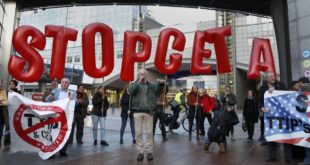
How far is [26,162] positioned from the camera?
7.07m

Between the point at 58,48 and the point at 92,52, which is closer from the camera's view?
the point at 58,48

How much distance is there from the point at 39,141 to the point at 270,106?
5064 mm

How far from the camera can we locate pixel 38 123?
7.86 metres

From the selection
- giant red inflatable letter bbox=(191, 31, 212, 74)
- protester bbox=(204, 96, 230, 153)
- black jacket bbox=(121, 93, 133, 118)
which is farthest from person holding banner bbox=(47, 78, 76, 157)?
giant red inflatable letter bbox=(191, 31, 212, 74)

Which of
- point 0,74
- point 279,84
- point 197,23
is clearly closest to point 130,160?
point 279,84

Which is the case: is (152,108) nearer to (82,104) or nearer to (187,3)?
(82,104)

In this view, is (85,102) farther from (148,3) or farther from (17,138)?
(148,3)

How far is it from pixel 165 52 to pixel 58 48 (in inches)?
142

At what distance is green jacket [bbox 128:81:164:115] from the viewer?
24.6ft

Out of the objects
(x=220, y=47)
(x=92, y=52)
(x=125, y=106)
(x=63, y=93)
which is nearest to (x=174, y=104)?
(x=220, y=47)

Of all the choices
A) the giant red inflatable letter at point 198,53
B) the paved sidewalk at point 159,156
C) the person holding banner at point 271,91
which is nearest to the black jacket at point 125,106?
the paved sidewalk at point 159,156

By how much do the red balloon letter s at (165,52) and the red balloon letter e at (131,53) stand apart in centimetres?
40

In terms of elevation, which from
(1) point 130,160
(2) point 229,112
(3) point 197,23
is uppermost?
(3) point 197,23

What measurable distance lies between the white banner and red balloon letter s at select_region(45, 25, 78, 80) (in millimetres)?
3130
